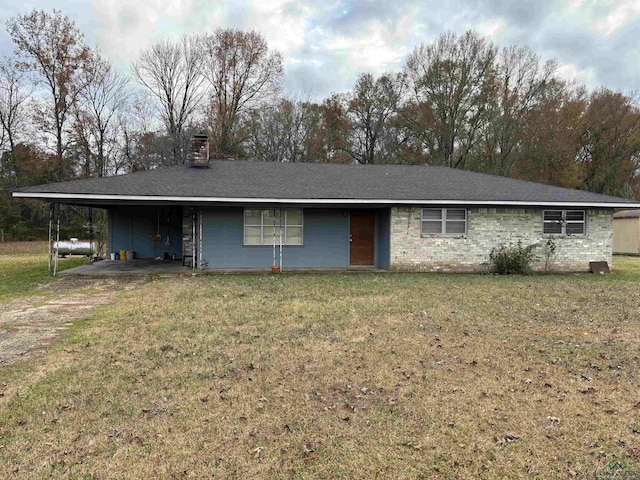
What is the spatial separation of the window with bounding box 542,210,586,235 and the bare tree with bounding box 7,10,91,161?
2816cm

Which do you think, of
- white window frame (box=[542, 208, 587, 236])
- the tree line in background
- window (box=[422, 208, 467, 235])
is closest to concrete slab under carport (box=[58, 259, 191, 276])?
window (box=[422, 208, 467, 235])

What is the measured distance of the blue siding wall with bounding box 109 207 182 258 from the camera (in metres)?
15.4

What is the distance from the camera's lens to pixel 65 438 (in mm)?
2879

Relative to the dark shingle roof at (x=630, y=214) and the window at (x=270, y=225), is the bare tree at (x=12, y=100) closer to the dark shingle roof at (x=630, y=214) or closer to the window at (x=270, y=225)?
the window at (x=270, y=225)

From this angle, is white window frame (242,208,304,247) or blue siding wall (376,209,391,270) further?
white window frame (242,208,304,247)

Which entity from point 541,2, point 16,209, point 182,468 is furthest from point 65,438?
point 16,209

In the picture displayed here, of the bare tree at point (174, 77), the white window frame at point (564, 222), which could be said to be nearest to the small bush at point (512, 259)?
the white window frame at point (564, 222)

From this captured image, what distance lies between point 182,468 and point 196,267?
10551 millimetres

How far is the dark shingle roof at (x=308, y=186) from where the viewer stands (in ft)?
36.5

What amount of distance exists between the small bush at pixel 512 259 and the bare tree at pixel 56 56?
27.0 meters

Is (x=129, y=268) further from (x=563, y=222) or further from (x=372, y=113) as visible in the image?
(x=372, y=113)

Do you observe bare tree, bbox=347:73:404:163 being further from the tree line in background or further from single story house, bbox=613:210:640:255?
single story house, bbox=613:210:640:255

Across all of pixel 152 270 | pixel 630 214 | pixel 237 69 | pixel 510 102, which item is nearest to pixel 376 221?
pixel 152 270

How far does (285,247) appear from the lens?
13.0 meters
